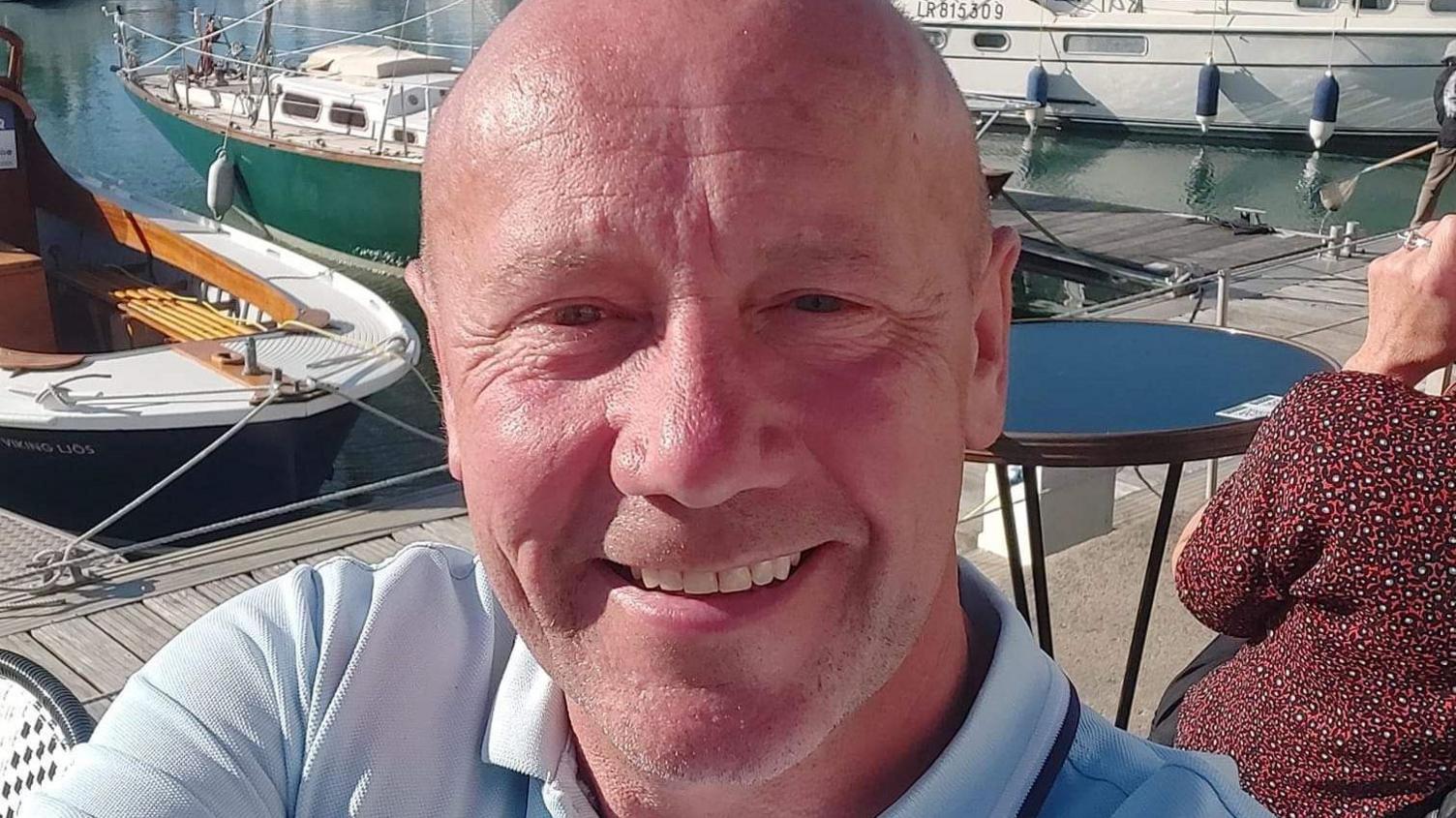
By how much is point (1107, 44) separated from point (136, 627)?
22.1 m

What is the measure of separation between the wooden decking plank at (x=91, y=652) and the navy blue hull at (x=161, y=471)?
2.40m

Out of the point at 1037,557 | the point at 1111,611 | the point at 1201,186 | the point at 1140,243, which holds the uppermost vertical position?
the point at 1037,557

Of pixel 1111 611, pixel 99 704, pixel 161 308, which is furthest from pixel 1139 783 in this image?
pixel 161 308

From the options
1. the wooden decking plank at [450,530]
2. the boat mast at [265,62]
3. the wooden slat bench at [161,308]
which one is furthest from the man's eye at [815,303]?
the boat mast at [265,62]

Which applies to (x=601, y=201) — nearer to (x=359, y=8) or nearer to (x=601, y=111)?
(x=601, y=111)

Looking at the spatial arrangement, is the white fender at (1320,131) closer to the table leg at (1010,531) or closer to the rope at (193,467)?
the rope at (193,467)

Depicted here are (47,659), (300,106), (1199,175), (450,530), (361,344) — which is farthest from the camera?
(1199,175)

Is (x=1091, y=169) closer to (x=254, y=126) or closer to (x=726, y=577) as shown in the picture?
(x=254, y=126)

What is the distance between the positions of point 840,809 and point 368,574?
0.59 metres

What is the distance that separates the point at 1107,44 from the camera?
24203 mm

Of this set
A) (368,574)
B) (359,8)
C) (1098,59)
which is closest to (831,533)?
(368,574)

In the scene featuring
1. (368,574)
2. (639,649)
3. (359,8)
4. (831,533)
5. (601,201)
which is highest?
(601,201)

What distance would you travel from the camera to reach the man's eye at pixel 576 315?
1.23 m

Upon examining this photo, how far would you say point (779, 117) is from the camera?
3.89ft
